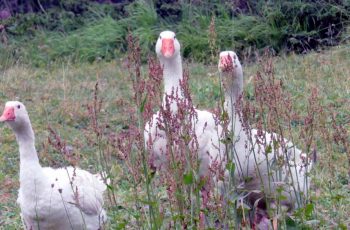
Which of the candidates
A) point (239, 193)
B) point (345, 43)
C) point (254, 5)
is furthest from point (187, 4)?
point (239, 193)

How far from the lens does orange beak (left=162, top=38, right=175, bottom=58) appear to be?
22.9 feet

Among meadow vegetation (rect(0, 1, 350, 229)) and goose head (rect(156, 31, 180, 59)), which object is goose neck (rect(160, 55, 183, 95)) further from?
meadow vegetation (rect(0, 1, 350, 229))

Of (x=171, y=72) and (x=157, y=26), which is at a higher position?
(x=171, y=72)

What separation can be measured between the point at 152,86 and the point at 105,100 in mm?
7017

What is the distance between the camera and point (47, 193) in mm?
5605

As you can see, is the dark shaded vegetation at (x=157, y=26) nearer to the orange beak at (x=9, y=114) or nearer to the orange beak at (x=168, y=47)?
the orange beak at (x=168, y=47)

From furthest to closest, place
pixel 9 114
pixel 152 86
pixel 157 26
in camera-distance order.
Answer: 1. pixel 157 26
2. pixel 9 114
3. pixel 152 86

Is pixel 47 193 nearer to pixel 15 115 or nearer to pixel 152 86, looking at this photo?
pixel 15 115

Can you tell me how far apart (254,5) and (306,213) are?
34.2ft

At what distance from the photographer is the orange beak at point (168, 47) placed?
6.97 meters

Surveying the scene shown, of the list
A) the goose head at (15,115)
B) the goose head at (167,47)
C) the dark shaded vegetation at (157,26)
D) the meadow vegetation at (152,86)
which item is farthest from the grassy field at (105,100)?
the goose head at (15,115)

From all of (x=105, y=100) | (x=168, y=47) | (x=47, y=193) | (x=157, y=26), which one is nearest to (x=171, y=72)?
(x=168, y=47)

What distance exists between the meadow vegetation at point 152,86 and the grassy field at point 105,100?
0.05ft

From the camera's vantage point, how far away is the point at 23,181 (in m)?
5.69
